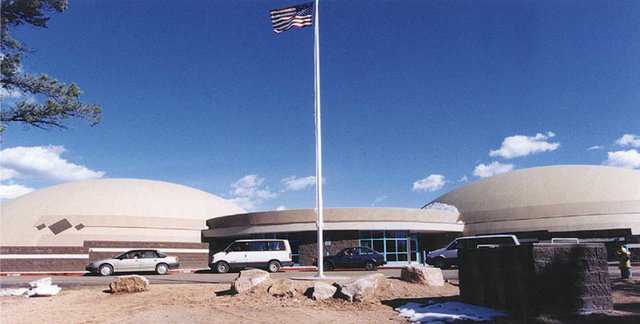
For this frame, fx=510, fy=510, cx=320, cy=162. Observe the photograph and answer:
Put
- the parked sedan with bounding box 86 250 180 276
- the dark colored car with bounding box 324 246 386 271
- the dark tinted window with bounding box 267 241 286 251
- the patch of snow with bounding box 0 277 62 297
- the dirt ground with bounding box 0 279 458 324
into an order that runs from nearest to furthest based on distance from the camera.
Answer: the dirt ground with bounding box 0 279 458 324 → the patch of snow with bounding box 0 277 62 297 → the parked sedan with bounding box 86 250 180 276 → the dark tinted window with bounding box 267 241 286 251 → the dark colored car with bounding box 324 246 386 271

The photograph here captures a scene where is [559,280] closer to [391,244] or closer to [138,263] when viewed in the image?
[138,263]

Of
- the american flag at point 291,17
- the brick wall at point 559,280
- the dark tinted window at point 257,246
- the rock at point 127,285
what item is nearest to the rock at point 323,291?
the brick wall at point 559,280

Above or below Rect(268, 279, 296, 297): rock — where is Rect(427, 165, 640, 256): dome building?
above

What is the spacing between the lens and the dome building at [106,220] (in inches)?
1612

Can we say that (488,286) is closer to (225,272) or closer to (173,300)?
(173,300)

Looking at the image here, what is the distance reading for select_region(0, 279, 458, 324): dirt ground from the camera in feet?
35.6

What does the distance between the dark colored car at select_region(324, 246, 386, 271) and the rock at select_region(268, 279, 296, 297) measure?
56.3ft

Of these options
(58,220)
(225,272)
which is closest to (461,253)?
(225,272)

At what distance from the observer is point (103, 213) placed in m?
46.2

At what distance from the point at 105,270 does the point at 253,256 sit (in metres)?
8.08

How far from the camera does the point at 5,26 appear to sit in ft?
56.7

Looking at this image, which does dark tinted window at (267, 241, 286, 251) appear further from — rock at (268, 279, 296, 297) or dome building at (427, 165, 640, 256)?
dome building at (427, 165, 640, 256)

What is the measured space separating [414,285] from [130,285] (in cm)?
835

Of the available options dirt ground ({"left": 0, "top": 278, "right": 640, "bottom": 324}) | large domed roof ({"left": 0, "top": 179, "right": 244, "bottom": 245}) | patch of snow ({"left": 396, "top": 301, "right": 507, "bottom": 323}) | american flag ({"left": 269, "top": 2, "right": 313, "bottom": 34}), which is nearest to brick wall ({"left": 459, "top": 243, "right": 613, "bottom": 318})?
dirt ground ({"left": 0, "top": 278, "right": 640, "bottom": 324})
